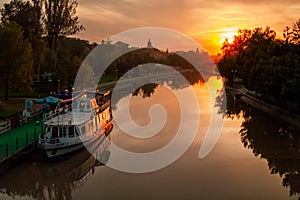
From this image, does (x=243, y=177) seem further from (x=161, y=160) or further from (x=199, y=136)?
(x=199, y=136)

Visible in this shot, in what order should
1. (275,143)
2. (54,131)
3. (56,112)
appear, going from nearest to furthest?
(54,131) < (56,112) < (275,143)

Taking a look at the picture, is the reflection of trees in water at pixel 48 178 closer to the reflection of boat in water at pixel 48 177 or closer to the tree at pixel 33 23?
the reflection of boat in water at pixel 48 177

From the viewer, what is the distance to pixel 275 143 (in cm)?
3111

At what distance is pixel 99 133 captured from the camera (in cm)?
3027

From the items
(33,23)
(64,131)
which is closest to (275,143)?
(64,131)

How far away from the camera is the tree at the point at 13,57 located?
3975 cm

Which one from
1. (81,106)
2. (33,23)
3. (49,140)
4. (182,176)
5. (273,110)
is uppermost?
(33,23)

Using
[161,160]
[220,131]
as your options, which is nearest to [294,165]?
[161,160]

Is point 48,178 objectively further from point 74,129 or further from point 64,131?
point 74,129

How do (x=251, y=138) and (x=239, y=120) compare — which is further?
(x=239, y=120)

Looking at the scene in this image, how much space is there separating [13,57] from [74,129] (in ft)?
59.6

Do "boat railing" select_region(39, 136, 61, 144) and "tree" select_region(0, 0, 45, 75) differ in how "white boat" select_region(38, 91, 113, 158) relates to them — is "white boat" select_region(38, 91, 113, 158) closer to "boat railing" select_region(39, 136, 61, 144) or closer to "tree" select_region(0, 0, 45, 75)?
"boat railing" select_region(39, 136, 61, 144)

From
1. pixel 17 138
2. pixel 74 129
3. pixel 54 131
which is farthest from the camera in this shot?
pixel 74 129

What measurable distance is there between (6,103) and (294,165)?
30.3 metres
